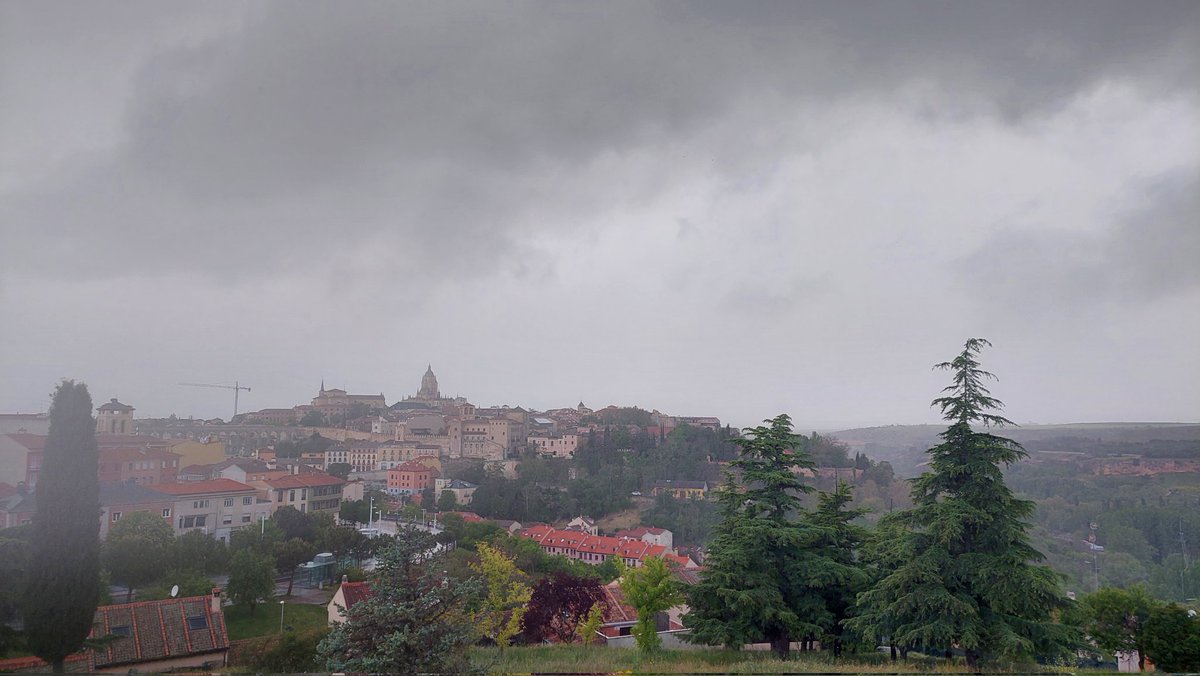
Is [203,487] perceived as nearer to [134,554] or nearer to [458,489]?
[134,554]

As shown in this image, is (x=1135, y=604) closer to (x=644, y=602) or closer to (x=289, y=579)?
(x=644, y=602)

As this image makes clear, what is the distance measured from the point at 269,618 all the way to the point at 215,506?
989 centimetres

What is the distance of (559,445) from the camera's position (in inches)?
2783

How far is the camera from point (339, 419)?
241 feet

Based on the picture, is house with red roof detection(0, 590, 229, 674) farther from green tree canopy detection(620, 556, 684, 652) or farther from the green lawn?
green tree canopy detection(620, 556, 684, 652)

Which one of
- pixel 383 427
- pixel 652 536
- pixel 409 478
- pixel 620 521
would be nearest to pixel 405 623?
pixel 652 536

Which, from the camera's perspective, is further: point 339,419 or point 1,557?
point 339,419

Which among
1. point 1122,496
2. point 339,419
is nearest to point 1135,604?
point 1122,496

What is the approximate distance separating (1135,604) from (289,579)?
22104 millimetres

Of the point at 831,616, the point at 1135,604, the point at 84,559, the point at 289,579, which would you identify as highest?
the point at 84,559

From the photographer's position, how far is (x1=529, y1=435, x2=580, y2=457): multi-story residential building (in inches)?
2746

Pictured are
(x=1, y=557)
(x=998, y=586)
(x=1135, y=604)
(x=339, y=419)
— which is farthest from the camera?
(x=339, y=419)

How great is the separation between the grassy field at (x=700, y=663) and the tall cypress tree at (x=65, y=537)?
5.31 meters

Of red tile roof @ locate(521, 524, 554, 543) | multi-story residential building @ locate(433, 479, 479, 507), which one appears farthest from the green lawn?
multi-story residential building @ locate(433, 479, 479, 507)
